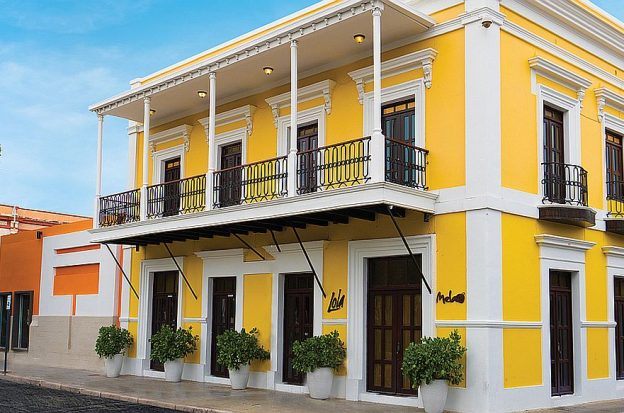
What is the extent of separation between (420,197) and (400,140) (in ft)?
5.14

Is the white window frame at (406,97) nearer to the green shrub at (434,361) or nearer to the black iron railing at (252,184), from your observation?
the black iron railing at (252,184)

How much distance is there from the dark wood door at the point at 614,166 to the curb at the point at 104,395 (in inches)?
364

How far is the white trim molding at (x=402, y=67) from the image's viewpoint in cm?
1370

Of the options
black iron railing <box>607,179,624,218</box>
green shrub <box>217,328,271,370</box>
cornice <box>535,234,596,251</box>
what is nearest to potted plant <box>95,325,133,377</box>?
green shrub <box>217,328,271,370</box>

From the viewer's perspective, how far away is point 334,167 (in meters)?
14.1

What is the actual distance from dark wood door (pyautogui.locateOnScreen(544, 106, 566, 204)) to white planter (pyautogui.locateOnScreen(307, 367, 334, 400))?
5.15 m

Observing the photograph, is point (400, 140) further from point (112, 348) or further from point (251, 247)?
point (112, 348)

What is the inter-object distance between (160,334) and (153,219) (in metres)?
2.69

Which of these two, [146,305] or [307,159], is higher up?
[307,159]

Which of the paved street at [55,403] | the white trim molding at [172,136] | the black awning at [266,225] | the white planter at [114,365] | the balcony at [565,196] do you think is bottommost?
the paved street at [55,403]

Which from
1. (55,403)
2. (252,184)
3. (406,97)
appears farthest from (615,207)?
(55,403)

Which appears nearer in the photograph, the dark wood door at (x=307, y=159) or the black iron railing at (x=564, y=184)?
the black iron railing at (x=564, y=184)

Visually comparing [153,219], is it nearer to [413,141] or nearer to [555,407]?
[413,141]

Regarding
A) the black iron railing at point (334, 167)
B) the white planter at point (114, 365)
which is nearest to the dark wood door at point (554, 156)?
the black iron railing at point (334, 167)
